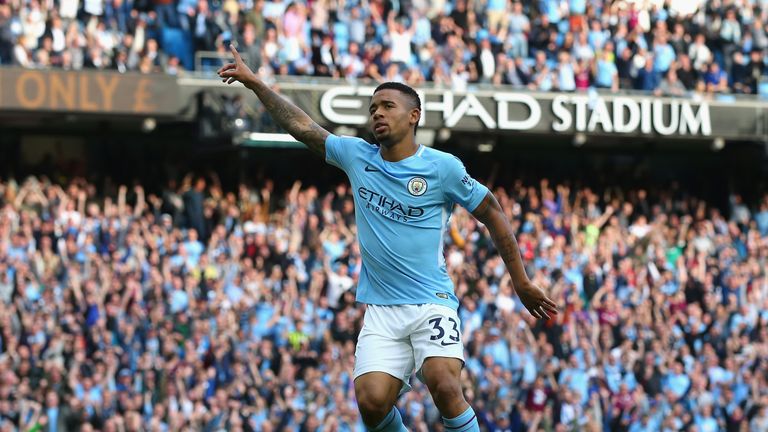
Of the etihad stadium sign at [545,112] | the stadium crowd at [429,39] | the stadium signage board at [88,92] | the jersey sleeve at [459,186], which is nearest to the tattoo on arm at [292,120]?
the jersey sleeve at [459,186]

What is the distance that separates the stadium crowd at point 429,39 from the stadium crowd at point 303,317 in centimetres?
219

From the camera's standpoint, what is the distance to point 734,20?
28109 mm

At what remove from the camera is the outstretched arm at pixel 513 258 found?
8508 millimetres

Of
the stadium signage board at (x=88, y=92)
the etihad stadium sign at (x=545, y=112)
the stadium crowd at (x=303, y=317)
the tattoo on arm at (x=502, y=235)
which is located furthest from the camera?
the etihad stadium sign at (x=545, y=112)

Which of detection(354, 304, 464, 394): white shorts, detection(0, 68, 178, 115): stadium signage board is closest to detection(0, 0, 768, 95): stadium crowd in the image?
detection(0, 68, 178, 115): stadium signage board

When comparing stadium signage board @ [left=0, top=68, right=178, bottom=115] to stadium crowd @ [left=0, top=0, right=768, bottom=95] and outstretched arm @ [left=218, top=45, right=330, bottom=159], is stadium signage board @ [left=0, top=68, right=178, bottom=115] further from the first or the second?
outstretched arm @ [left=218, top=45, right=330, bottom=159]

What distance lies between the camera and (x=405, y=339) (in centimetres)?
862

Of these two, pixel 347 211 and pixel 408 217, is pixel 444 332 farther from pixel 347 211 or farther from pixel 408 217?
pixel 347 211

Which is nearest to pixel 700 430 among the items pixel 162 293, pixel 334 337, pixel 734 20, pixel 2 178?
pixel 334 337

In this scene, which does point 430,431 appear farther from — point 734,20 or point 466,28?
point 734,20

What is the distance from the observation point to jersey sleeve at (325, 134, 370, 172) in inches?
344

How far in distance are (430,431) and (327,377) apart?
1.55 metres

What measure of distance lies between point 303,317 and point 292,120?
11.9 meters

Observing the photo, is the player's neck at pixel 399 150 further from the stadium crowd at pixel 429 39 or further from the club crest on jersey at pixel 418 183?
the stadium crowd at pixel 429 39
